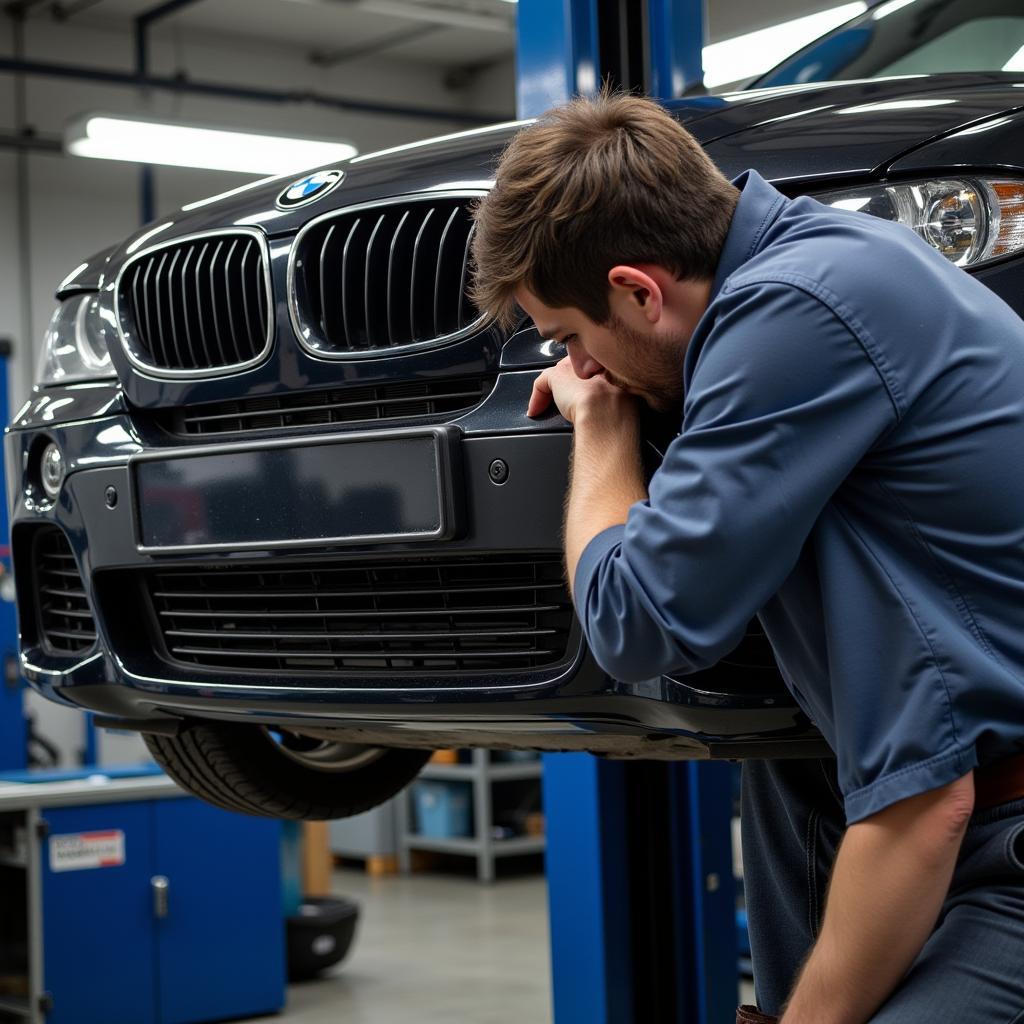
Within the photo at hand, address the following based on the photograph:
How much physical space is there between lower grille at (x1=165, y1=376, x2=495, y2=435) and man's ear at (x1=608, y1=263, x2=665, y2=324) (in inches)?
12.7

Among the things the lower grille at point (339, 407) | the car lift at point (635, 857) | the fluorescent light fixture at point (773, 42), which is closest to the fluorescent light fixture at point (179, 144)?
the fluorescent light fixture at point (773, 42)

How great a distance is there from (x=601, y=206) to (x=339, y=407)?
581 mm

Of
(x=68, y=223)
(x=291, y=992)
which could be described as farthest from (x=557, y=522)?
(x=68, y=223)

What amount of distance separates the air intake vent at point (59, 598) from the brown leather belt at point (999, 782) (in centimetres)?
129

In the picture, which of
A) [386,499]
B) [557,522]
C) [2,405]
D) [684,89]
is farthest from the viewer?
[2,405]

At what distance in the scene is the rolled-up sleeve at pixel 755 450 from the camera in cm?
124

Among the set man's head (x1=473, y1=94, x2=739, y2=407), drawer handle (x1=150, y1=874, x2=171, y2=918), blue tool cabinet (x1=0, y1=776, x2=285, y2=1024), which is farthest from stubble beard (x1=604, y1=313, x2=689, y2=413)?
drawer handle (x1=150, y1=874, x2=171, y2=918)

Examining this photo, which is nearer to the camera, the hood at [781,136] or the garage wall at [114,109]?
the hood at [781,136]

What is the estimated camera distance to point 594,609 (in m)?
1.36

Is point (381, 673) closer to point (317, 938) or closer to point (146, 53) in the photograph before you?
point (317, 938)

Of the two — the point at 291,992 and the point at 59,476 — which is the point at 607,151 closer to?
the point at 59,476

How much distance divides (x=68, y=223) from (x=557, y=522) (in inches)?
373

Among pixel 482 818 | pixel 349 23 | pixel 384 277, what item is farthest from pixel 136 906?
pixel 349 23

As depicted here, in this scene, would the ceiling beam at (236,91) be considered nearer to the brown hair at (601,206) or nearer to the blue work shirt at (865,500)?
→ the brown hair at (601,206)
